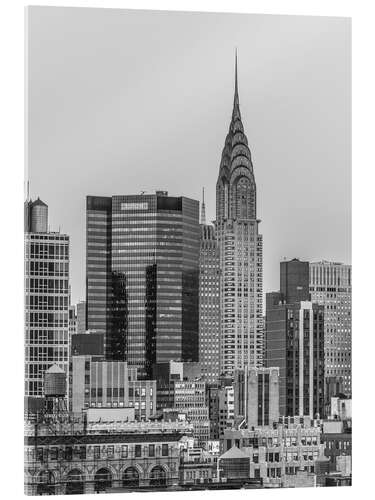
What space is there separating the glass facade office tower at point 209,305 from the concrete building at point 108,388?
48 cm

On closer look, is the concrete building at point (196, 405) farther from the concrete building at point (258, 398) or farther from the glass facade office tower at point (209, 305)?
the concrete building at point (258, 398)

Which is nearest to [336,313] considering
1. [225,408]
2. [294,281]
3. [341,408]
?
[294,281]

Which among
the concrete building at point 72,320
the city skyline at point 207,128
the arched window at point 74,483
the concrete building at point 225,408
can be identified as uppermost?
the city skyline at point 207,128

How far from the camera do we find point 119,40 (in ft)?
58.1

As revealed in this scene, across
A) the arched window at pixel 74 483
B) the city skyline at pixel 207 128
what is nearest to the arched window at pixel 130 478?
the arched window at pixel 74 483

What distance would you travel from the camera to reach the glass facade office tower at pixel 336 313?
18406mm

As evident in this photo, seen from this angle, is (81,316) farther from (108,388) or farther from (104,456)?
(104,456)

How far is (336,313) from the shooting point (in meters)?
18.7

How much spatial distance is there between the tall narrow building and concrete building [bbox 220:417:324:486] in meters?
0.51

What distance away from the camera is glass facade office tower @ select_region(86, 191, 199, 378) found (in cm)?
1844

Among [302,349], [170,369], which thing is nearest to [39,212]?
[170,369]
